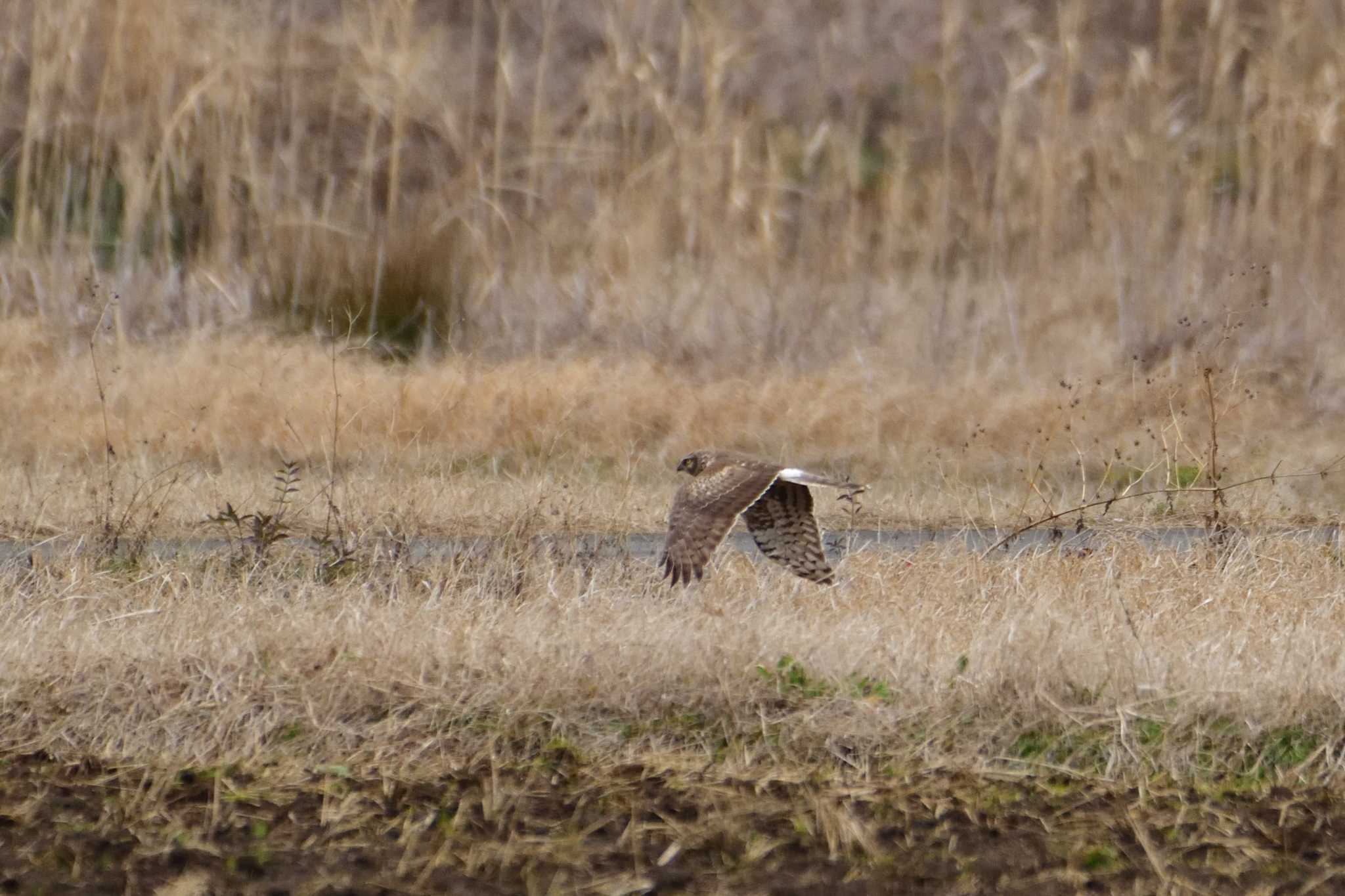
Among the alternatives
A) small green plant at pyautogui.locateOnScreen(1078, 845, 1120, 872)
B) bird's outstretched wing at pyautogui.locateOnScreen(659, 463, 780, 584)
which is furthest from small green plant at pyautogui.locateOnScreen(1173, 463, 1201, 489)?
small green plant at pyautogui.locateOnScreen(1078, 845, 1120, 872)

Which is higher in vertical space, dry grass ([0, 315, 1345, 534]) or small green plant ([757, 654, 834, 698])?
small green plant ([757, 654, 834, 698])

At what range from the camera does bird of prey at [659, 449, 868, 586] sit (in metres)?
6.70

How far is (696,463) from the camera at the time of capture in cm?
739

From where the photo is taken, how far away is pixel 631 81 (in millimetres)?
18281

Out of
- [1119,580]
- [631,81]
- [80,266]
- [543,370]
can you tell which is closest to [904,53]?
[631,81]

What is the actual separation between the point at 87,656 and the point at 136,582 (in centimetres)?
146

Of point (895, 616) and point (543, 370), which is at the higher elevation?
point (895, 616)

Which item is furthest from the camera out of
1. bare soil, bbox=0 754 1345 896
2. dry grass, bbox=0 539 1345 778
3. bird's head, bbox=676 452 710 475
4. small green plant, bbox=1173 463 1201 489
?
small green plant, bbox=1173 463 1201 489

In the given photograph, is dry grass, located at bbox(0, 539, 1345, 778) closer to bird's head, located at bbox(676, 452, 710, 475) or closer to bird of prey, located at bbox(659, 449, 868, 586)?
bird of prey, located at bbox(659, 449, 868, 586)

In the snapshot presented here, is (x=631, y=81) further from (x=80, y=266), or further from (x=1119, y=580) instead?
(x=1119, y=580)

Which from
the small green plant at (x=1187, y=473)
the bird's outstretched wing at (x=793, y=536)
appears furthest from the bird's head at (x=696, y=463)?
the small green plant at (x=1187, y=473)

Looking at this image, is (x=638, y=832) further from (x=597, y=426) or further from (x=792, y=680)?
(x=597, y=426)

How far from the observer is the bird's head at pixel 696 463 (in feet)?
23.7

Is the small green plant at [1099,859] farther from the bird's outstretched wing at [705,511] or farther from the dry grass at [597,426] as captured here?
the dry grass at [597,426]
